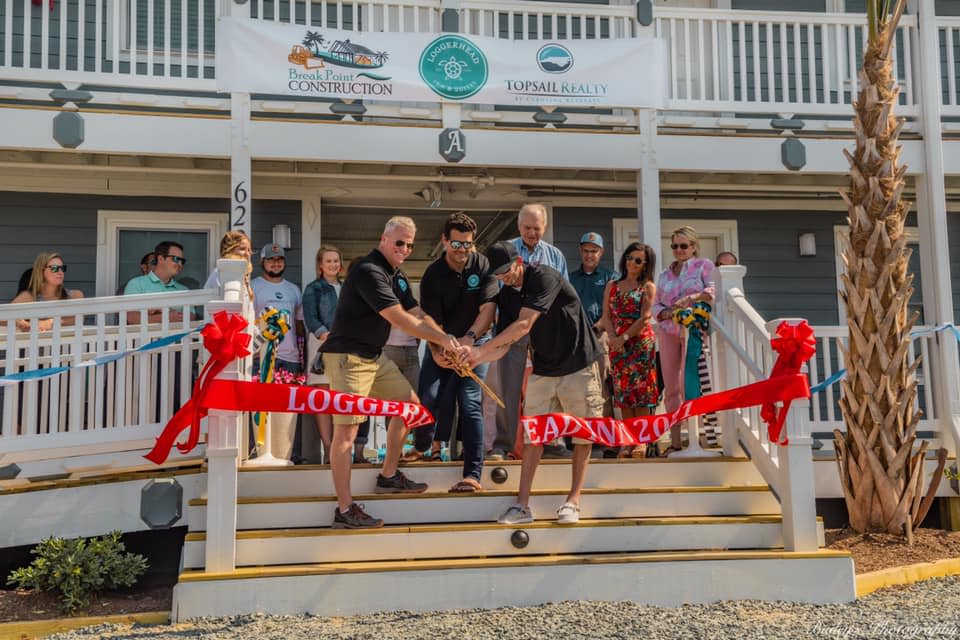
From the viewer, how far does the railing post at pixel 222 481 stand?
4676mm

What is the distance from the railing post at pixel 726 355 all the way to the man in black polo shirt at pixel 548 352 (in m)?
1.25

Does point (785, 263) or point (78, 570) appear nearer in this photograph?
point (78, 570)

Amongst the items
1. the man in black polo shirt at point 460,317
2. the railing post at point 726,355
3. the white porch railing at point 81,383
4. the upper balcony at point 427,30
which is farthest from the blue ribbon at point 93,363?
the railing post at point 726,355

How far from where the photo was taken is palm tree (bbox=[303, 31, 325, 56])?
25.0 feet

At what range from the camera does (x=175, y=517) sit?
218 inches

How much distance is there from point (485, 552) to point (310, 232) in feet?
17.6

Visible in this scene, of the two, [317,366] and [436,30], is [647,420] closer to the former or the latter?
[317,366]

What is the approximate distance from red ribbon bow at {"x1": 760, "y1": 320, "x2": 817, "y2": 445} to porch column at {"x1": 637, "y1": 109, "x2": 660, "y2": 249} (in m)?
3.12

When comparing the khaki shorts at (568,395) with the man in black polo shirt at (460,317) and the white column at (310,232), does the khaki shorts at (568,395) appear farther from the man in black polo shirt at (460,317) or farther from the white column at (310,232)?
the white column at (310,232)

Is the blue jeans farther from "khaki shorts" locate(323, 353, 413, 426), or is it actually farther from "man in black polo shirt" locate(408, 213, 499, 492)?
"khaki shorts" locate(323, 353, 413, 426)

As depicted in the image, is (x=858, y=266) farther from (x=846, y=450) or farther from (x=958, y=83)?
(x=958, y=83)

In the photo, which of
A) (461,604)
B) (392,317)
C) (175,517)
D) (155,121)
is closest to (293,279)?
(155,121)

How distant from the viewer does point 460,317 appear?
5.44m

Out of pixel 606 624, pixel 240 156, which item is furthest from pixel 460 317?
pixel 240 156
